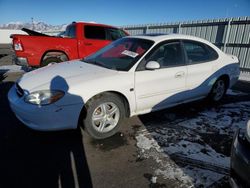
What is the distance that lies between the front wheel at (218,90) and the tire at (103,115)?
2501 mm

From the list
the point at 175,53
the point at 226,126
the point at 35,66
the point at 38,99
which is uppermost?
the point at 175,53

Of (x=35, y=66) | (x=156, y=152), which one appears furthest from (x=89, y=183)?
(x=35, y=66)

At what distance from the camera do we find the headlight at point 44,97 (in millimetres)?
2801

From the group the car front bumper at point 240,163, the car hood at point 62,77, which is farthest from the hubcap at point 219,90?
the car front bumper at point 240,163

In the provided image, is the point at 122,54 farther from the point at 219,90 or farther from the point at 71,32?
the point at 71,32

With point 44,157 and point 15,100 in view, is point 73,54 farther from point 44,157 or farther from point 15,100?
point 44,157

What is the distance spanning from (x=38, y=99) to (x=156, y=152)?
1813 millimetres

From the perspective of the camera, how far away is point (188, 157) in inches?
113

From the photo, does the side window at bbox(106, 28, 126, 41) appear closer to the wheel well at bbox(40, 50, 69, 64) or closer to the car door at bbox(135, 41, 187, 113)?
the wheel well at bbox(40, 50, 69, 64)

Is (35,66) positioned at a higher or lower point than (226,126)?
higher

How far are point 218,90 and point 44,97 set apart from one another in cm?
388

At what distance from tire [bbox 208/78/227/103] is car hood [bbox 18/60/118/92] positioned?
104 inches

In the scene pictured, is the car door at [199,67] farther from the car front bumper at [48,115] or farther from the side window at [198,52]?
the car front bumper at [48,115]

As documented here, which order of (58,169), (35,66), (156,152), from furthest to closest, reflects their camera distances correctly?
(35,66)
(156,152)
(58,169)
